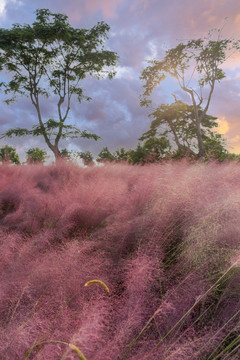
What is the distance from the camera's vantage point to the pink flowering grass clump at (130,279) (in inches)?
39.6

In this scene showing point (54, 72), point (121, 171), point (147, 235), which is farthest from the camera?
point (54, 72)

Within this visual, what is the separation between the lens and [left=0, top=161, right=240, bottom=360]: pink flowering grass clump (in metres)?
1.00

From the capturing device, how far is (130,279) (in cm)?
121

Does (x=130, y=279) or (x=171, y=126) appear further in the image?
(x=171, y=126)

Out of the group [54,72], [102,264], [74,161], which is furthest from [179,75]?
[102,264]

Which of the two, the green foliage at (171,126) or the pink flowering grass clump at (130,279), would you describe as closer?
the pink flowering grass clump at (130,279)

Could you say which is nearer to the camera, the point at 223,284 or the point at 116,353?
the point at 116,353

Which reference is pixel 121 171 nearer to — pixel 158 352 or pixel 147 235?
pixel 147 235

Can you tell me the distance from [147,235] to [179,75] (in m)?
14.0

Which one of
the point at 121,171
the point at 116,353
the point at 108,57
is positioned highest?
the point at 108,57

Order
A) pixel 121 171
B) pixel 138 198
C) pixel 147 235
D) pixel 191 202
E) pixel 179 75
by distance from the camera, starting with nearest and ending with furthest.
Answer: pixel 147 235
pixel 191 202
pixel 138 198
pixel 121 171
pixel 179 75

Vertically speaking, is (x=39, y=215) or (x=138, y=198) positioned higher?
(x=138, y=198)

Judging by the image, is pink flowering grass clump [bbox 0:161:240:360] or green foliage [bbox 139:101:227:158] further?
green foliage [bbox 139:101:227:158]

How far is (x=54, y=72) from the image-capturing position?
1561 centimetres
